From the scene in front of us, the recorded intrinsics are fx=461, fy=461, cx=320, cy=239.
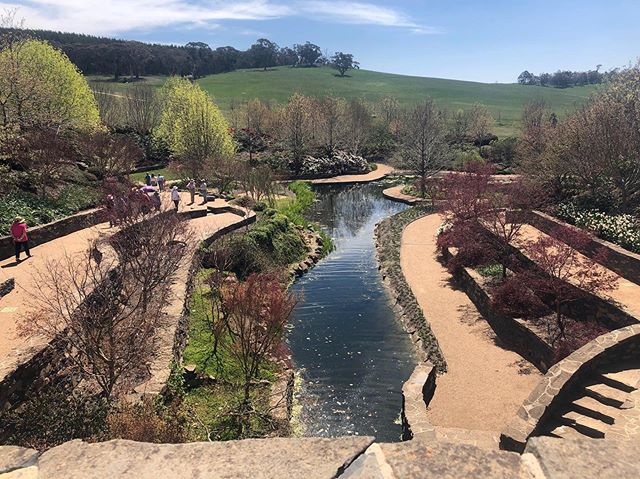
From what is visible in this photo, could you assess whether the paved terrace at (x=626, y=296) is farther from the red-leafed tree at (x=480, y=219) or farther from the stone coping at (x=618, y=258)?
the red-leafed tree at (x=480, y=219)

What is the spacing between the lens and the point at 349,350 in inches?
671

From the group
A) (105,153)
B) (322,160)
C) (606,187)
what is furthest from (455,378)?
(322,160)

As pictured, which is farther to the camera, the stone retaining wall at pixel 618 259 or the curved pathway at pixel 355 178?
the curved pathway at pixel 355 178

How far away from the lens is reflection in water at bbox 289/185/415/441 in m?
13.2

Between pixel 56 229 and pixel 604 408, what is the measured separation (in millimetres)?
21620

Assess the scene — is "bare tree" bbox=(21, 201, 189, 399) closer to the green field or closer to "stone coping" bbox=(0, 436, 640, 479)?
"stone coping" bbox=(0, 436, 640, 479)

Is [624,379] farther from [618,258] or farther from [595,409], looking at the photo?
[618,258]

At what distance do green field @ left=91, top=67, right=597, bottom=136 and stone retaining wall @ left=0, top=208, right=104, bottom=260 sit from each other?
282 feet

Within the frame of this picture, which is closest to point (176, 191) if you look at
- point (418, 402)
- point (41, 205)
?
point (41, 205)

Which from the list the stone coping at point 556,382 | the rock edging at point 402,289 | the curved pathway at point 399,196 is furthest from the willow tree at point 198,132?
the stone coping at point 556,382

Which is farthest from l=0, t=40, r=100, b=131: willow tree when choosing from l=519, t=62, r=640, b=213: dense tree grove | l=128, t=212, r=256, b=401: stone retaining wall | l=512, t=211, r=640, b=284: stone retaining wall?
l=519, t=62, r=640, b=213: dense tree grove

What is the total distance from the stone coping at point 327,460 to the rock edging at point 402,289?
1253 cm

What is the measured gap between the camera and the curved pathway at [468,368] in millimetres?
12625

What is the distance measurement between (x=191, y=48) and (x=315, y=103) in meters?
113
